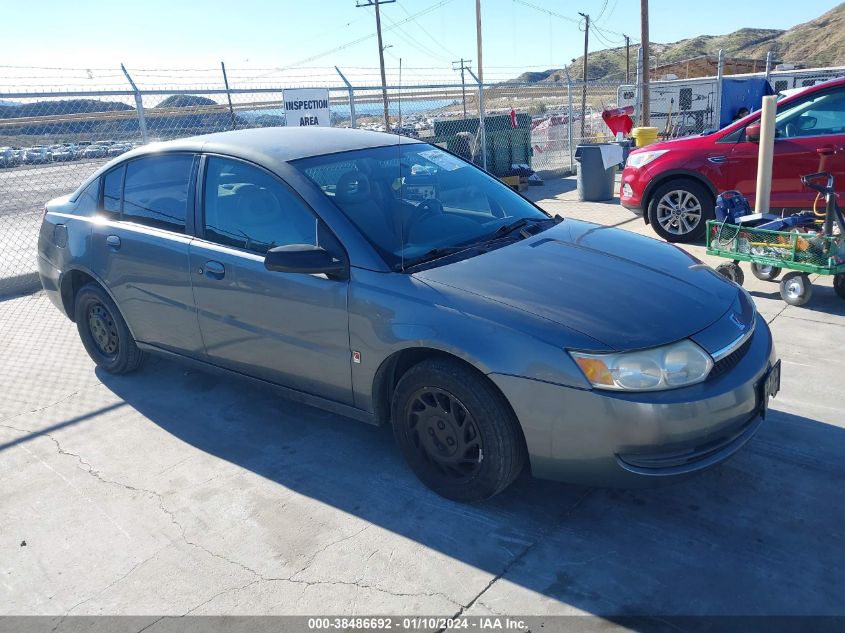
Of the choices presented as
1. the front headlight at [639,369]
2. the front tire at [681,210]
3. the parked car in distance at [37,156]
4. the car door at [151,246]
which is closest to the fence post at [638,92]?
the front tire at [681,210]

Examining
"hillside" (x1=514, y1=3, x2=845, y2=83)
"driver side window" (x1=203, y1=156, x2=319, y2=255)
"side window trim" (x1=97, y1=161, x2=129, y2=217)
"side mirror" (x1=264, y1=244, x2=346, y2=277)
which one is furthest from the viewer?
"hillside" (x1=514, y1=3, x2=845, y2=83)

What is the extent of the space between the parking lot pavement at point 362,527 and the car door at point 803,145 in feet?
11.1

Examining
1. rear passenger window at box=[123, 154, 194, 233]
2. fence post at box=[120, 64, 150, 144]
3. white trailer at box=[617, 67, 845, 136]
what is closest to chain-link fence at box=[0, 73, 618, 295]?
fence post at box=[120, 64, 150, 144]

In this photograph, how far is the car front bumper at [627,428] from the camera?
2691 mm

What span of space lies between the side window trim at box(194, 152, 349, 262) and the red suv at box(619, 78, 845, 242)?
5.06m

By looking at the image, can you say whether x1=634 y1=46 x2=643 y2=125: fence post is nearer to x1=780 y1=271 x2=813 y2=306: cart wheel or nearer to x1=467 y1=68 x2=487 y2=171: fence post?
x1=467 y1=68 x2=487 y2=171: fence post

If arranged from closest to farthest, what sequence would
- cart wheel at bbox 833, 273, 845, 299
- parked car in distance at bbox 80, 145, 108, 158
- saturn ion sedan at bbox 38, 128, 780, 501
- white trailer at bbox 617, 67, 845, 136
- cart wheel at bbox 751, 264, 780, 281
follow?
saturn ion sedan at bbox 38, 128, 780, 501 < cart wheel at bbox 833, 273, 845, 299 < cart wheel at bbox 751, 264, 780, 281 < parked car in distance at bbox 80, 145, 108, 158 < white trailer at bbox 617, 67, 845, 136

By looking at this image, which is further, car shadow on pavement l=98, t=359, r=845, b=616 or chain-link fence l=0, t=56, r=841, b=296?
chain-link fence l=0, t=56, r=841, b=296

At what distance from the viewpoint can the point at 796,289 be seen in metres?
5.68

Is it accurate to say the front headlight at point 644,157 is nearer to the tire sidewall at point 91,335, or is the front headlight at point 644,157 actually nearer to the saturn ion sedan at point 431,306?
the saturn ion sedan at point 431,306

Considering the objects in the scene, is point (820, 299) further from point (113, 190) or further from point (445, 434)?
point (113, 190)

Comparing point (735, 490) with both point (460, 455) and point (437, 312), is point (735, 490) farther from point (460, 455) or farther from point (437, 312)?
point (437, 312)

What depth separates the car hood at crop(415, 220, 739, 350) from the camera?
9.36ft

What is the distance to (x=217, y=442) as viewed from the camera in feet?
13.1
